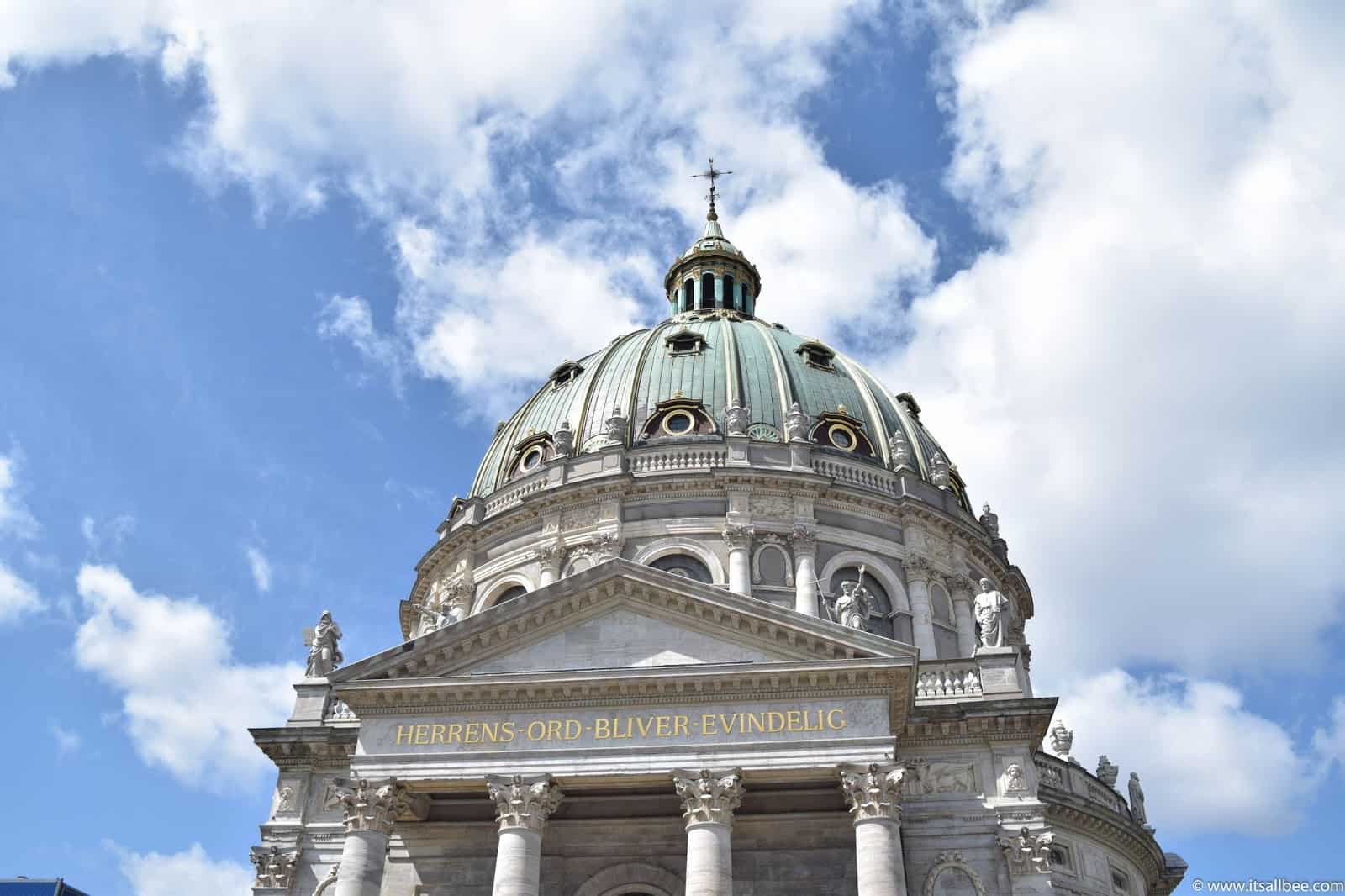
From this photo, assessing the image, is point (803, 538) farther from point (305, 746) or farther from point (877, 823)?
point (305, 746)

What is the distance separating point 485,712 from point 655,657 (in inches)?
150

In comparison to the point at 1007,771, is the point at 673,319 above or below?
above

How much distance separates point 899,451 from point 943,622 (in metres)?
6.71

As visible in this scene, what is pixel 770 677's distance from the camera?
82.2 ft

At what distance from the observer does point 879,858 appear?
23219mm

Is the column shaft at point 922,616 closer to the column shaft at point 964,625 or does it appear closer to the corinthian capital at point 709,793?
the column shaft at point 964,625

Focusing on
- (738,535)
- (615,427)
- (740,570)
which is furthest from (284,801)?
(615,427)

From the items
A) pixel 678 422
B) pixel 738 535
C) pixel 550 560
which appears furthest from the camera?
pixel 678 422

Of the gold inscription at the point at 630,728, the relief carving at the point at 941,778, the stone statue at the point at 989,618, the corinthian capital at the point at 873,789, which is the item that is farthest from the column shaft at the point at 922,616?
the corinthian capital at the point at 873,789

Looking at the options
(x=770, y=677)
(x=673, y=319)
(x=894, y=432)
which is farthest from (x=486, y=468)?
(x=770, y=677)

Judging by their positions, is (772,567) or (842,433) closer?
Answer: (772,567)

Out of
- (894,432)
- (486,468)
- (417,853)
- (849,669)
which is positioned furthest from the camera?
(486,468)

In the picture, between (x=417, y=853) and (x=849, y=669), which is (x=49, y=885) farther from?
(x=849, y=669)

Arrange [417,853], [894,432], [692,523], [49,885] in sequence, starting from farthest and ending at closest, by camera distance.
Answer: [894,432], [49,885], [692,523], [417,853]
